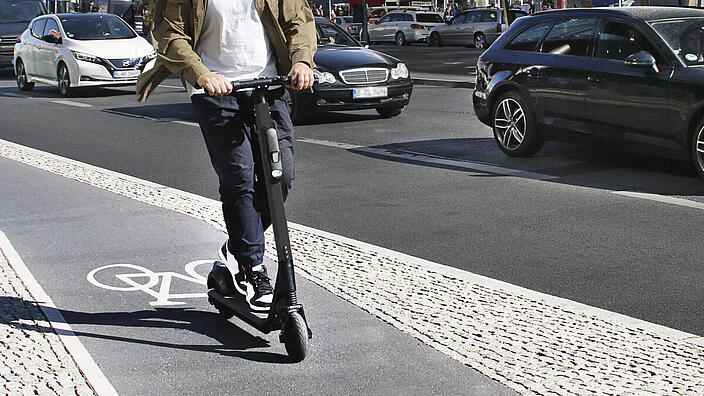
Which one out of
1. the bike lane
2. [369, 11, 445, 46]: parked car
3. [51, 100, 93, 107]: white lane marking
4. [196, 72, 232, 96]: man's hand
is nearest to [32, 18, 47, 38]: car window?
[51, 100, 93, 107]: white lane marking

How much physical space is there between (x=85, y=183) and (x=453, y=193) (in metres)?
3.40

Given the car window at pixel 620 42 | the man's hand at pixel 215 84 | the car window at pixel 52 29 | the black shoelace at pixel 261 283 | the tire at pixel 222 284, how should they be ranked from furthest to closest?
the car window at pixel 52 29 < the car window at pixel 620 42 < the tire at pixel 222 284 < the black shoelace at pixel 261 283 < the man's hand at pixel 215 84

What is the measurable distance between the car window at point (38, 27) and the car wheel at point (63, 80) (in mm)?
1516

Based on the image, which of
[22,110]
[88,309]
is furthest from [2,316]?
[22,110]

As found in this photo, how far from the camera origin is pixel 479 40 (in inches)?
1636

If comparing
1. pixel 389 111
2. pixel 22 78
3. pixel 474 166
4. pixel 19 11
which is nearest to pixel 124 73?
pixel 22 78

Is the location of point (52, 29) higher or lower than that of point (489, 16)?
higher

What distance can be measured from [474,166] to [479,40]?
3185 centimetres

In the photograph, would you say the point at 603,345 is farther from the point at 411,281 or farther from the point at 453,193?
the point at 453,193

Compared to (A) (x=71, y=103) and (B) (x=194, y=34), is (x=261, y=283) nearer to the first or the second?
(B) (x=194, y=34)

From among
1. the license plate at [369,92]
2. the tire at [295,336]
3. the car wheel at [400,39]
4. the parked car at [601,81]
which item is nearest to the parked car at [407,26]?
the car wheel at [400,39]

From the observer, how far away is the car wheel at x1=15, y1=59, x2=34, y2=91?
23.3m

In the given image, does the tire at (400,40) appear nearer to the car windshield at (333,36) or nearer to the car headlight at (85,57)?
the car headlight at (85,57)

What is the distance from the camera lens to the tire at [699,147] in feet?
29.4
